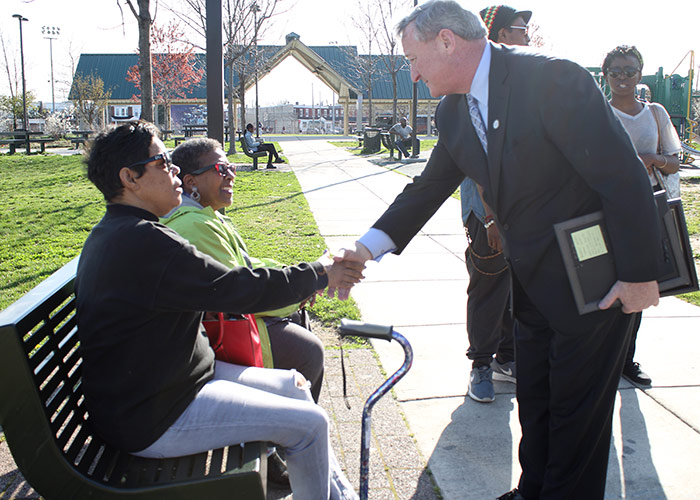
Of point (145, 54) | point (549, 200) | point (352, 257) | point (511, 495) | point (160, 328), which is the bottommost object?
point (511, 495)

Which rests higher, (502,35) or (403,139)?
(502,35)

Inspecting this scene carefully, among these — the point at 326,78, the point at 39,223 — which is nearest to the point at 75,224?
the point at 39,223

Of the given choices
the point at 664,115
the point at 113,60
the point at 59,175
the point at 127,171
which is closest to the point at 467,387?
the point at 664,115

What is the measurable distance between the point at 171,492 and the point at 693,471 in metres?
2.39

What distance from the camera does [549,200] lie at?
2.17m

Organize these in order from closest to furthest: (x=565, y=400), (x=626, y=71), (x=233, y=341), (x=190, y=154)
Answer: (x=565, y=400) → (x=233, y=341) → (x=190, y=154) → (x=626, y=71)

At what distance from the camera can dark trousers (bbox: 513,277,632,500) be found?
2256 mm

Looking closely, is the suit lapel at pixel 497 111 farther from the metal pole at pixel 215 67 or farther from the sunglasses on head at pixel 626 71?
the metal pole at pixel 215 67

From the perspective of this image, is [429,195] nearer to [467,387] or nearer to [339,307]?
[467,387]

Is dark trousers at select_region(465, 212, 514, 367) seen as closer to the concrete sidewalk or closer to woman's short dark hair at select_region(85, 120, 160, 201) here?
the concrete sidewalk

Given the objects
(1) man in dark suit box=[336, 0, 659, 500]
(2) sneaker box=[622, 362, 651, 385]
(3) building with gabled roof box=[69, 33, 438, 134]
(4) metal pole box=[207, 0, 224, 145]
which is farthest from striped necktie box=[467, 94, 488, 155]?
(3) building with gabled roof box=[69, 33, 438, 134]

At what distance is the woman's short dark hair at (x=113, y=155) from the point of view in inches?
85.7

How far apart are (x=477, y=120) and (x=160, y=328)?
1416 mm

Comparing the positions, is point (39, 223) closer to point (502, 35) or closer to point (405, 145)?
point (502, 35)
